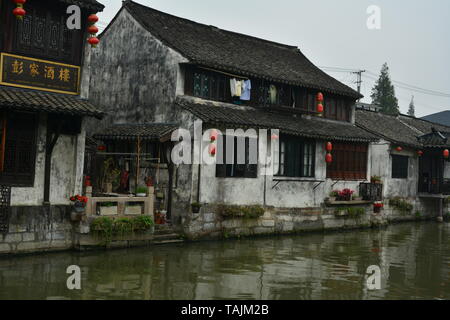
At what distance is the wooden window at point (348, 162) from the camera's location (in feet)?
76.4

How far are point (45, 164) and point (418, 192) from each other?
71.5ft

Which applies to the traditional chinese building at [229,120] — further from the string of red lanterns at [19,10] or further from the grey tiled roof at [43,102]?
the string of red lanterns at [19,10]

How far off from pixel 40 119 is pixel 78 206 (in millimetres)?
2500

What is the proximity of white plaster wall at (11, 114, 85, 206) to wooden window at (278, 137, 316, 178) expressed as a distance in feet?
28.0

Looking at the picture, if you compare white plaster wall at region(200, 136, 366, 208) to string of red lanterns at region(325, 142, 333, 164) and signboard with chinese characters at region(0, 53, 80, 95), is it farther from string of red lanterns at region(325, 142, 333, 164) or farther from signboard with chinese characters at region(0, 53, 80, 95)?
signboard with chinese characters at region(0, 53, 80, 95)

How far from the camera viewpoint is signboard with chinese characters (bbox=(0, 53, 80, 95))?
529 inches

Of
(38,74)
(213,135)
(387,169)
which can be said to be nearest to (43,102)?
(38,74)

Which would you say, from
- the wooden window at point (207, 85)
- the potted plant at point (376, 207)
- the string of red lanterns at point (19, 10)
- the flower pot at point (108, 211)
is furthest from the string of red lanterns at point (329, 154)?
the string of red lanterns at point (19, 10)

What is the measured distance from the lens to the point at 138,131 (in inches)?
730

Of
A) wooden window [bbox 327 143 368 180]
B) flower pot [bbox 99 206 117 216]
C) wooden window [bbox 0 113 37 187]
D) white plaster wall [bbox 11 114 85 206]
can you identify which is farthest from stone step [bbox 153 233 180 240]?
wooden window [bbox 327 143 368 180]

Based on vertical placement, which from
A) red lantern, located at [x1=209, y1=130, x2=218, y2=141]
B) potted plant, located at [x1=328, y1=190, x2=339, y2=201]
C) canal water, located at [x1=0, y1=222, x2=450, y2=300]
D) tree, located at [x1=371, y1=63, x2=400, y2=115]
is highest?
tree, located at [x1=371, y1=63, x2=400, y2=115]
